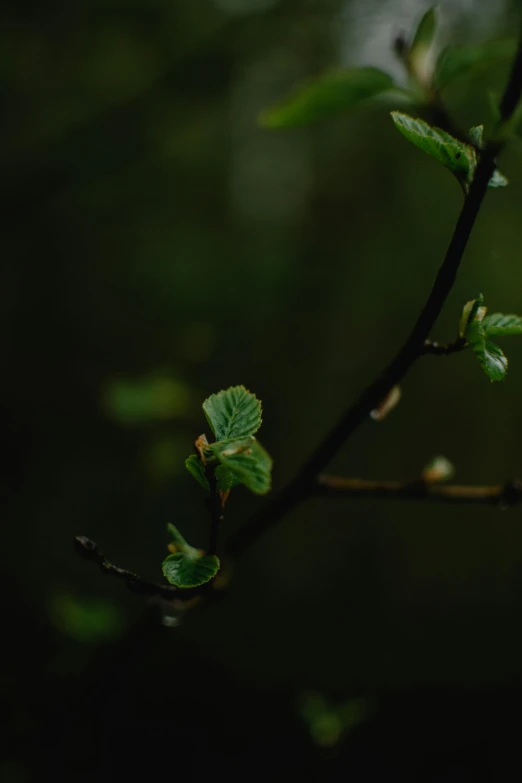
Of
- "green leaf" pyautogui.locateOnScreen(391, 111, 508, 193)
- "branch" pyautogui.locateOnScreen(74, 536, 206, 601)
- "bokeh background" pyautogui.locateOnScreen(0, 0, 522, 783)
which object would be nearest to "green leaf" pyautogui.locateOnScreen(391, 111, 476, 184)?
"green leaf" pyautogui.locateOnScreen(391, 111, 508, 193)

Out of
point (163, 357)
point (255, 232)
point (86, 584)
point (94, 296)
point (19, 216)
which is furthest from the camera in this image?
point (255, 232)

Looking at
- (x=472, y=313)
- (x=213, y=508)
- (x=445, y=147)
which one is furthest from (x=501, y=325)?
(x=213, y=508)

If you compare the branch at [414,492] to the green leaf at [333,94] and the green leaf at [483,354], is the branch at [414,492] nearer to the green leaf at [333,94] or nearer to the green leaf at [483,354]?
the green leaf at [483,354]

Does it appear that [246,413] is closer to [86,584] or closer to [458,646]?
[86,584]

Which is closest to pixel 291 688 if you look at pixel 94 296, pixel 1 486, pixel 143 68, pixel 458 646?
pixel 458 646

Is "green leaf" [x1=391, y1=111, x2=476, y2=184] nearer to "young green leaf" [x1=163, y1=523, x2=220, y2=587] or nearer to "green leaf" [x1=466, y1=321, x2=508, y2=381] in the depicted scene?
"green leaf" [x1=466, y1=321, x2=508, y2=381]

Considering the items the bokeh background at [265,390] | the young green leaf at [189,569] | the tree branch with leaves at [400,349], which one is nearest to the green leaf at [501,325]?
the tree branch with leaves at [400,349]

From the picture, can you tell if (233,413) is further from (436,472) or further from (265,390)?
(265,390)
